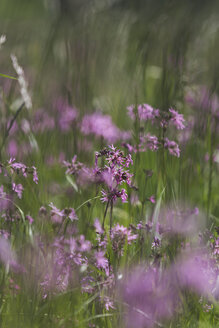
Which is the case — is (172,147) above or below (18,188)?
above

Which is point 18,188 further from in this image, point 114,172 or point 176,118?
point 176,118

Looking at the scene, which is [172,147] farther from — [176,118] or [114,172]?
[114,172]

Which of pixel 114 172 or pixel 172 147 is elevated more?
pixel 172 147

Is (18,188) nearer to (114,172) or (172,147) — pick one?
(114,172)

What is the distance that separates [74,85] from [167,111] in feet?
1.45

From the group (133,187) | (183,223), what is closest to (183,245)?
(183,223)

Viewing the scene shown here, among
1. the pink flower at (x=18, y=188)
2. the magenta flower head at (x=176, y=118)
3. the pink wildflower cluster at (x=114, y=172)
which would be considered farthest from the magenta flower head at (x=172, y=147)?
the pink flower at (x=18, y=188)

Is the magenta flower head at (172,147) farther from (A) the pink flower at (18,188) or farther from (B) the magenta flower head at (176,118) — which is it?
(A) the pink flower at (18,188)

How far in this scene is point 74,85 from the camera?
1.87 metres

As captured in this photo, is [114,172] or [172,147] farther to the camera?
[172,147]

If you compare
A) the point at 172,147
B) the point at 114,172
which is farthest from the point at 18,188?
the point at 172,147

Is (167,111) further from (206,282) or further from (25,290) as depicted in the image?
(25,290)

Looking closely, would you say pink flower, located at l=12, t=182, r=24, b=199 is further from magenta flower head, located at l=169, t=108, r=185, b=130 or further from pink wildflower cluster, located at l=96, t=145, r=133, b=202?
magenta flower head, located at l=169, t=108, r=185, b=130

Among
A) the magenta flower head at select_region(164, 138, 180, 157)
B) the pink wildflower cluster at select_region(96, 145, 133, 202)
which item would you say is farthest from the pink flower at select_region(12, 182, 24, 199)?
the magenta flower head at select_region(164, 138, 180, 157)
